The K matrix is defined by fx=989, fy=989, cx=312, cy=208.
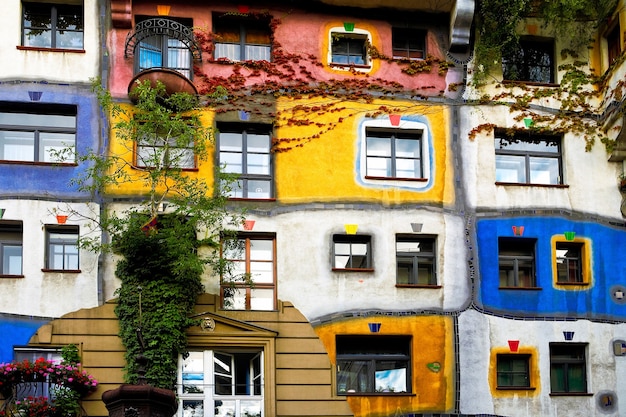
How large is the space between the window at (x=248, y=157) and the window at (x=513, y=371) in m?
6.47

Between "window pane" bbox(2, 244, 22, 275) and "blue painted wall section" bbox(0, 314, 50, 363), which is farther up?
"window pane" bbox(2, 244, 22, 275)

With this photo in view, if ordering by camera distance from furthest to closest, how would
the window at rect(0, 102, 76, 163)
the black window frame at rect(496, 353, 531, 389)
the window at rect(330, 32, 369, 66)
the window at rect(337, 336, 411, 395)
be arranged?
the window at rect(330, 32, 369, 66) < the black window frame at rect(496, 353, 531, 389) < the window at rect(0, 102, 76, 163) < the window at rect(337, 336, 411, 395)

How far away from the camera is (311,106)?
23047 mm

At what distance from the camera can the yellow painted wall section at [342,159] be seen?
22500 mm

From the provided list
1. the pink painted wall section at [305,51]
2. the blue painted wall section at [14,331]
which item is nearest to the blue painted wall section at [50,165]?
the pink painted wall section at [305,51]

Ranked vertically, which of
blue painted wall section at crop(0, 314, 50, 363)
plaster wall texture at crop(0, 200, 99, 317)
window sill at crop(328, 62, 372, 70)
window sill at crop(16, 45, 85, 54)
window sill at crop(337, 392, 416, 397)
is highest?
window sill at crop(16, 45, 85, 54)

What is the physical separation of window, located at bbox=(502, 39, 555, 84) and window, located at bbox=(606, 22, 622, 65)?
1392 millimetres

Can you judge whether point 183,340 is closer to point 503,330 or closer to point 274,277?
point 274,277

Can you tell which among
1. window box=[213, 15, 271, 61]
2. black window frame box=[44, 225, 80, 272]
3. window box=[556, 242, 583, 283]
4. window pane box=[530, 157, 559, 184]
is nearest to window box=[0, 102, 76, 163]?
black window frame box=[44, 225, 80, 272]

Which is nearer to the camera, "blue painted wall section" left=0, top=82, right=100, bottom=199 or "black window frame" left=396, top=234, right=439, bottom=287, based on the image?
"blue painted wall section" left=0, top=82, right=100, bottom=199

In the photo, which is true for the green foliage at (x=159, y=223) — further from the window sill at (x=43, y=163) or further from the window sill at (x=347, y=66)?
the window sill at (x=347, y=66)

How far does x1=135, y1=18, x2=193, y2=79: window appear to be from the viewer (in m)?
22.5

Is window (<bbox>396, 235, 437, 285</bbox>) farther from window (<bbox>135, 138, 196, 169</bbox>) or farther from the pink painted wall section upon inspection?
window (<bbox>135, 138, 196, 169</bbox>)

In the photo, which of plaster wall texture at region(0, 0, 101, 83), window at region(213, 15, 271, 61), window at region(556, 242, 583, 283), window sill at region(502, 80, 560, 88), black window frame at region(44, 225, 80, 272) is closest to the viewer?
black window frame at region(44, 225, 80, 272)
